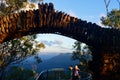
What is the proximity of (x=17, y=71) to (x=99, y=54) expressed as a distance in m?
38.5

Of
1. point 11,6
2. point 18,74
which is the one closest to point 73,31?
point 11,6

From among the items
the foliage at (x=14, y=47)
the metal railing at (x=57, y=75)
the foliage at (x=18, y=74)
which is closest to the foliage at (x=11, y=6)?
the foliage at (x=14, y=47)

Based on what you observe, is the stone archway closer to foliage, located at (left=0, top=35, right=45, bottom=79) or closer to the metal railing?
the metal railing

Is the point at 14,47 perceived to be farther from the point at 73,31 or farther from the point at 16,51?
the point at 73,31

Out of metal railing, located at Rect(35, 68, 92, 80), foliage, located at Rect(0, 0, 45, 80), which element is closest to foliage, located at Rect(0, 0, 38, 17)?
foliage, located at Rect(0, 0, 45, 80)

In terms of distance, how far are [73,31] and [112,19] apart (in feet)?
115

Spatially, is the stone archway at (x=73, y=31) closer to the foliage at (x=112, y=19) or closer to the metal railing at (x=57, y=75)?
the metal railing at (x=57, y=75)

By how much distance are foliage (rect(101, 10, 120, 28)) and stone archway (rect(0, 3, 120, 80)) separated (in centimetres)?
3292

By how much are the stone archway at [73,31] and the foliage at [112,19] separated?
32919 millimetres

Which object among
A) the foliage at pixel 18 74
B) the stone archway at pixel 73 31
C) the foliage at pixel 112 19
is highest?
the foliage at pixel 112 19

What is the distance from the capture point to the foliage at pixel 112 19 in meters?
46.4

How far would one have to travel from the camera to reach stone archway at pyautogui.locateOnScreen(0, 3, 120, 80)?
12.4 meters

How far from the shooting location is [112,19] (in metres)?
Result: 47.4

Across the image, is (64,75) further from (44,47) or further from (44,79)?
(44,47)
